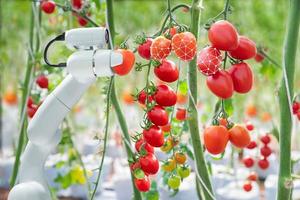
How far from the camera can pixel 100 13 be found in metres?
1.32

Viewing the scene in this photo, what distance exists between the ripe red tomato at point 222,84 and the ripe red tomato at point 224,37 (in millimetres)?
38

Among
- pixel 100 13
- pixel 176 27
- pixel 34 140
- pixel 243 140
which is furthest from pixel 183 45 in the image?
pixel 100 13

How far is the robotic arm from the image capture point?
768mm

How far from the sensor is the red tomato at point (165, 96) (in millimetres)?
781

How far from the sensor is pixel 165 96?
78 centimetres

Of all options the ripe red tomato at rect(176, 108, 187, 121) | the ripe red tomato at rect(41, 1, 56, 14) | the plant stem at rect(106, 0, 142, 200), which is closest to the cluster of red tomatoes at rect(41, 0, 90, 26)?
the ripe red tomato at rect(41, 1, 56, 14)

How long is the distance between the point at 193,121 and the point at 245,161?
436 mm

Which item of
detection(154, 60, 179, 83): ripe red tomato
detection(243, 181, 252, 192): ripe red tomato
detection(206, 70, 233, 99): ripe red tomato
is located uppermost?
detection(154, 60, 179, 83): ripe red tomato

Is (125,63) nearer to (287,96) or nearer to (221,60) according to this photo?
(221,60)

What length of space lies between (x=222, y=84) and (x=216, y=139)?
0.30 ft

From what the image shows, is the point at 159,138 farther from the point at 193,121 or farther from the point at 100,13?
the point at 100,13

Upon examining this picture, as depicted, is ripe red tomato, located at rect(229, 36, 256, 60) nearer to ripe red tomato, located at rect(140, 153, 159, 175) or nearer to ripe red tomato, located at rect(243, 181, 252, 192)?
ripe red tomato, located at rect(140, 153, 159, 175)

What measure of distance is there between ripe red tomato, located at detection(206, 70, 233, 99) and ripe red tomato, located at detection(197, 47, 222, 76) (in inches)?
0.4

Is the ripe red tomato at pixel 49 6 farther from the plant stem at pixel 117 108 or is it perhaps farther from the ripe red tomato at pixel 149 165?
the ripe red tomato at pixel 149 165
